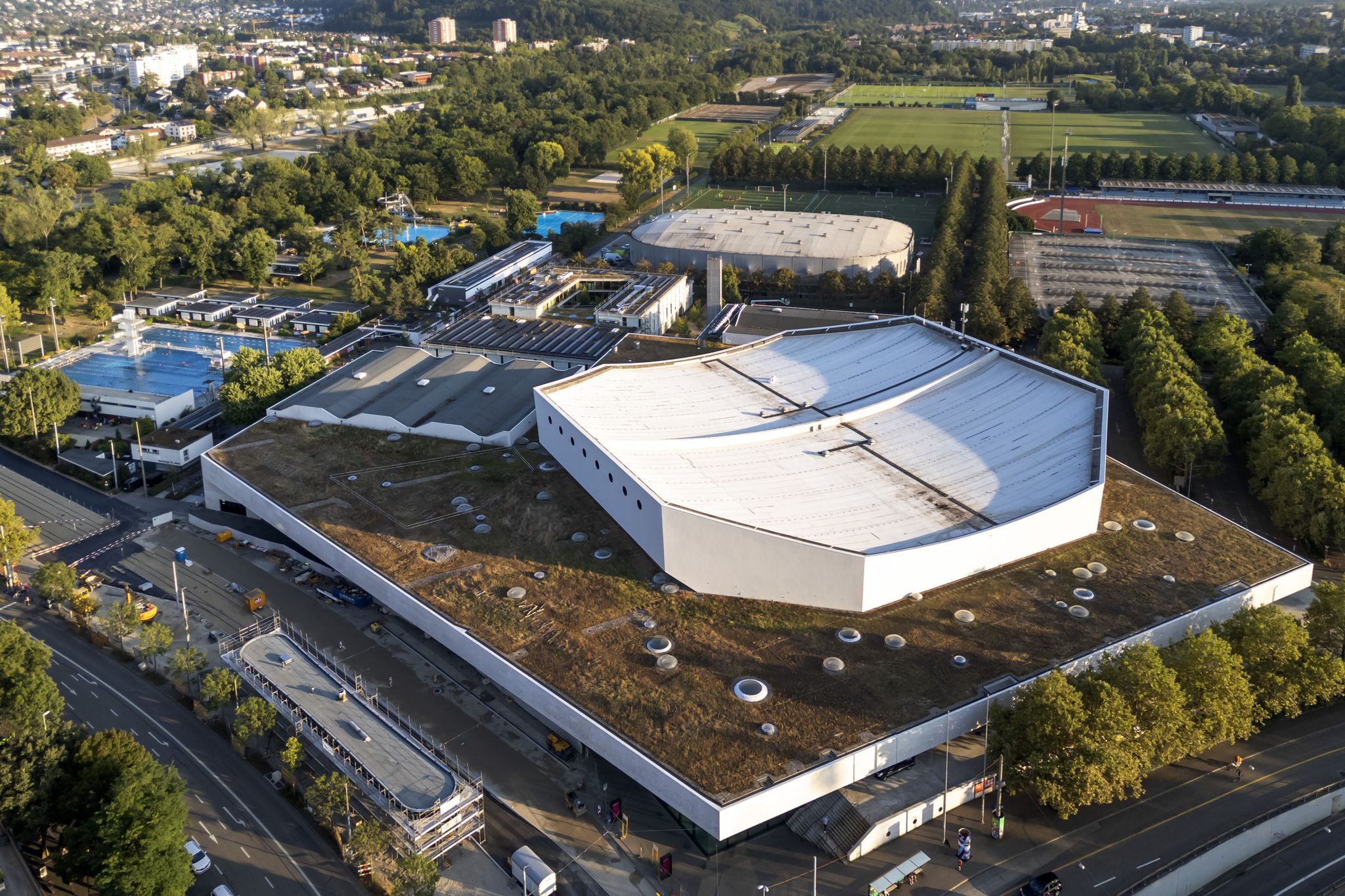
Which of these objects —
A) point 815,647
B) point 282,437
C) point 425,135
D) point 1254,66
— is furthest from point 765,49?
point 815,647

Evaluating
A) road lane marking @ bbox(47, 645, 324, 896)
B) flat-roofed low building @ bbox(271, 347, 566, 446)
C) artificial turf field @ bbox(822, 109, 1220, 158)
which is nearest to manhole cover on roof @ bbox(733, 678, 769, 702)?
road lane marking @ bbox(47, 645, 324, 896)

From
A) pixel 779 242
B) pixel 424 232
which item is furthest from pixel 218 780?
pixel 424 232

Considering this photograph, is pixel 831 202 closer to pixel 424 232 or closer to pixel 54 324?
pixel 424 232

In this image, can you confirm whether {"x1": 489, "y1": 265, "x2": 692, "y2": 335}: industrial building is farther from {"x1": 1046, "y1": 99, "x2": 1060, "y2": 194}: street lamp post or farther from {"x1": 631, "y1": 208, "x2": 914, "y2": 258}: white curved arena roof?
{"x1": 1046, "y1": 99, "x2": 1060, "y2": 194}: street lamp post

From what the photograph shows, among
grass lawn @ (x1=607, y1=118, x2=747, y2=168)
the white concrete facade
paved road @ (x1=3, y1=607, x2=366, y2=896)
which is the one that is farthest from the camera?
grass lawn @ (x1=607, y1=118, x2=747, y2=168)

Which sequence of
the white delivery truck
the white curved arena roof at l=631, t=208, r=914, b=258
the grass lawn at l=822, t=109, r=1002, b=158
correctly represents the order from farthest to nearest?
the grass lawn at l=822, t=109, r=1002, b=158
the white curved arena roof at l=631, t=208, r=914, b=258
the white delivery truck

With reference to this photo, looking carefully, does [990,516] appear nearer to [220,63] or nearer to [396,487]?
[396,487]

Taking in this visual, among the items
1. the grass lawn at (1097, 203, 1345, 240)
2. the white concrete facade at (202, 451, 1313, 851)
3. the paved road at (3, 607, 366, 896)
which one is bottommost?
the paved road at (3, 607, 366, 896)
